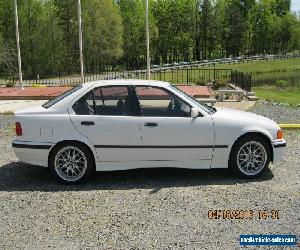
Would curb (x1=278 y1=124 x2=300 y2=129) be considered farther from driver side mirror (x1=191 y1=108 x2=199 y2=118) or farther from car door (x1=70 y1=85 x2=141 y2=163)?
car door (x1=70 y1=85 x2=141 y2=163)

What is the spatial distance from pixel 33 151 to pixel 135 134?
1.62 metres

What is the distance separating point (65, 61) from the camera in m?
63.1

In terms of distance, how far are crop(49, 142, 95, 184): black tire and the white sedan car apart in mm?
15

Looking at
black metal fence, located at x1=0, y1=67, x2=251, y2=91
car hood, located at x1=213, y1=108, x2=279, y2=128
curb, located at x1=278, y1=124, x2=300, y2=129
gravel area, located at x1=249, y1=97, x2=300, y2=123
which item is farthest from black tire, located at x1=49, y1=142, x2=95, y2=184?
black metal fence, located at x1=0, y1=67, x2=251, y2=91

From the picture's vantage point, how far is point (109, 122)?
6938 mm

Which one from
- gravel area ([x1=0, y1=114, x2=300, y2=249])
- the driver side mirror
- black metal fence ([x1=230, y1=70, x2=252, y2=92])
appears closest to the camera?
gravel area ([x1=0, y1=114, x2=300, y2=249])

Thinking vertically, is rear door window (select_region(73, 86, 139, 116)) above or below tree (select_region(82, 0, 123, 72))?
below

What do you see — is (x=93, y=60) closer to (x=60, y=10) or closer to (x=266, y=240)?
(x=60, y=10)

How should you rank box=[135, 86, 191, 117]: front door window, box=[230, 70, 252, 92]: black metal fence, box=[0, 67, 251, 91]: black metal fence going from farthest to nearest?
→ box=[0, 67, 251, 91]: black metal fence → box=[230, 70, 252, 92]: black metal fence → box=[135, 86, 191, 117]: front door window

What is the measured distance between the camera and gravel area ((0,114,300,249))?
5008 millimetres

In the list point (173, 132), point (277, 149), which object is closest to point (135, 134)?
point (173, 132)

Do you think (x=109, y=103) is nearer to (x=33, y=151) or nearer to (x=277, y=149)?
(x=33, y=151)

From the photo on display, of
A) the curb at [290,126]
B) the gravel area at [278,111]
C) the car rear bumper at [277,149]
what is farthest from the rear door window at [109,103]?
the gravel area at [278,111]
